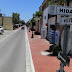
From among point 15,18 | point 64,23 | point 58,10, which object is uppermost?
point 15,18

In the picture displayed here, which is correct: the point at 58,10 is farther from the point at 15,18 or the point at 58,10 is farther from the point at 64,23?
the point at 15,18

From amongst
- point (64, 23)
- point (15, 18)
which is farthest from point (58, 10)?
point (15, 18)

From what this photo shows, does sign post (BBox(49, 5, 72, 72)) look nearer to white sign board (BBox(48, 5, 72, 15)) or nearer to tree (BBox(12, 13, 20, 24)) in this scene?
white sign board (BBox(48, 5, 72, 15))

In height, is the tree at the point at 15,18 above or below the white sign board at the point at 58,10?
above

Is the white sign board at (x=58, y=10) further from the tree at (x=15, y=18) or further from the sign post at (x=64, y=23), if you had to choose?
the tree at (x=15, y=18)

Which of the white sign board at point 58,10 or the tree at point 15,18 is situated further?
the tree at point 15,18

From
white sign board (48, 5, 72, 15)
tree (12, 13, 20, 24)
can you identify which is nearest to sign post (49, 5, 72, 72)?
white sign board (48, 5, 72, 15)

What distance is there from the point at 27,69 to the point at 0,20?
184ft

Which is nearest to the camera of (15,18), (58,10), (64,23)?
(64,23)

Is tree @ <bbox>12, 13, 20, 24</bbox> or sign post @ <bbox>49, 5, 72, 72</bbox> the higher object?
tree @ <bbox>12, 13, 20, 24</bbox>

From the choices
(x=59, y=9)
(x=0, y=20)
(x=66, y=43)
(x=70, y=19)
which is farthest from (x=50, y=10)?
(x=0, y=20)

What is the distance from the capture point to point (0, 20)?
60.5 m

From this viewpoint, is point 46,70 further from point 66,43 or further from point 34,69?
point 66,43

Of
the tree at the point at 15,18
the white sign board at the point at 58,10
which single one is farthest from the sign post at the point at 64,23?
the tree at the point at 15,18
